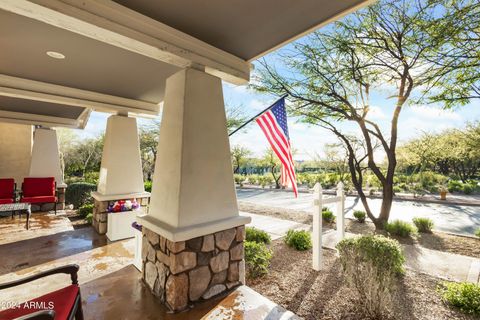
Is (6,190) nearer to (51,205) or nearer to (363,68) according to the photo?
(51,205)

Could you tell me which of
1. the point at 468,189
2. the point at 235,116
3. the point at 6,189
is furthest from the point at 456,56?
the point at 468,189

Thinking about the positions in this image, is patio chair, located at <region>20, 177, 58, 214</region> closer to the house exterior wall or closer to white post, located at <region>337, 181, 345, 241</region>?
the house exterior wall

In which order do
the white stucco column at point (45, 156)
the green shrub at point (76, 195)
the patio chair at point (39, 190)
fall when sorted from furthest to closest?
1. the green shrub at point (76, 195)
2. the white stucco column at point (45, 156)
3. the patio chair at point (39, 190)

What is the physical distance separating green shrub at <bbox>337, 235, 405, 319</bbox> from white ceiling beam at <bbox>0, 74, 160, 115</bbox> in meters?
4.66

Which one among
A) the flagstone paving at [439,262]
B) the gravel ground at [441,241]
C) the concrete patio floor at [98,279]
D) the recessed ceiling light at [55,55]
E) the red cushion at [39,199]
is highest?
the recessed ceiling light at [55,55]

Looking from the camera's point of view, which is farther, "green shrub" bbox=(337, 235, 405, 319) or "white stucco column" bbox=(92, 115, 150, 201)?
"white stucco column" bbox=(92, 115, 150, 201)

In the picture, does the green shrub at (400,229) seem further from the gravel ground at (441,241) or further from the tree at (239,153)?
the tree at (239,153)

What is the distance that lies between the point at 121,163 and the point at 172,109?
295 centimetres

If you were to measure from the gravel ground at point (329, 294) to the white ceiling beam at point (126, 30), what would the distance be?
3.02 meters

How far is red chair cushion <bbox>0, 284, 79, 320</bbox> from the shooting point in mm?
1624

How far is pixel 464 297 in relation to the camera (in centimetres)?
288

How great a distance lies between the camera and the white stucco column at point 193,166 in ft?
8.13

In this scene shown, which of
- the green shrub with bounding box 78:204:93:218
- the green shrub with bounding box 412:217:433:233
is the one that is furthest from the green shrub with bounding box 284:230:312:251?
the green shrub with bounding box 78:204:93:218

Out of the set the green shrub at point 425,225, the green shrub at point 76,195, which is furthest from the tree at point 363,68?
the green shrub at point 76,195
